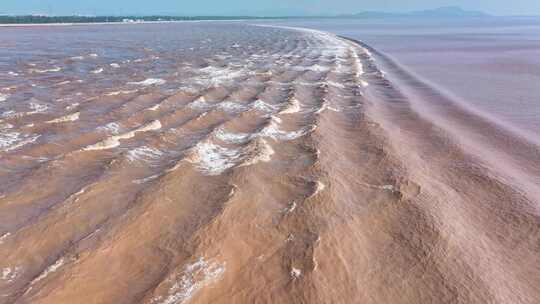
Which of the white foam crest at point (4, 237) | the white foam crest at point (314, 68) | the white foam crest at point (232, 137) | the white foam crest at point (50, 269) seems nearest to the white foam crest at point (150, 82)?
the white foam crest at point (232, 137)

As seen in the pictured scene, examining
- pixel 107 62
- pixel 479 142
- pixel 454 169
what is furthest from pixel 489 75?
pixel 107 62

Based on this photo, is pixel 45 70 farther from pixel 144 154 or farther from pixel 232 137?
pixel 144 154

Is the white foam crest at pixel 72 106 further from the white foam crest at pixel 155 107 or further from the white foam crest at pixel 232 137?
the white foam crest at pixel 232 137

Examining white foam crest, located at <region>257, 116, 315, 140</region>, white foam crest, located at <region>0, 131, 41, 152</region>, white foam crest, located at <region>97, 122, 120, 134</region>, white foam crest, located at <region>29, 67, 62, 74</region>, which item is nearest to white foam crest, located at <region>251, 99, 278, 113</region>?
white foam crest, located at <region>257, 116, 315, 140</region>

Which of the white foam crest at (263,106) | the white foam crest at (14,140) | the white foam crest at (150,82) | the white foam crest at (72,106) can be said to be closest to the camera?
the white foam crest at (14,140)

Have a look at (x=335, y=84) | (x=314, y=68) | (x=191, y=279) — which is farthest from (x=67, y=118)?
(x=314, y=68)

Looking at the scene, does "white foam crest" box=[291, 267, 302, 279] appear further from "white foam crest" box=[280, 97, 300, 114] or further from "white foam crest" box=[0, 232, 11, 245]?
"white foam crest" box=[280, 97, 300, 114]
